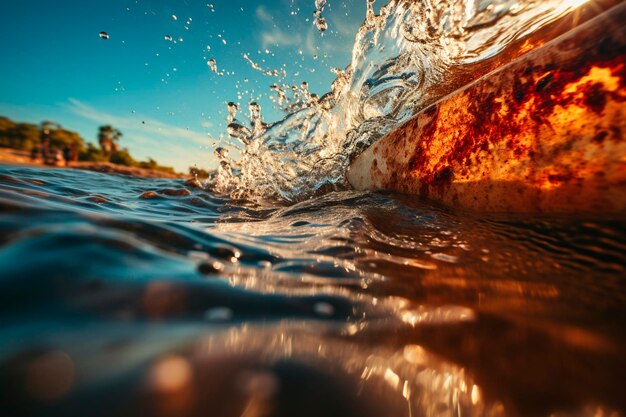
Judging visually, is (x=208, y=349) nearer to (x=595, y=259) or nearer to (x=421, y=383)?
(x=421, y=383)

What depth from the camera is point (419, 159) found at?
210 cm

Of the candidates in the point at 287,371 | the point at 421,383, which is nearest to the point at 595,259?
the point at 421,383

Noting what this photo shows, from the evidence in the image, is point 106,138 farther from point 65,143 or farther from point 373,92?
point 373,92

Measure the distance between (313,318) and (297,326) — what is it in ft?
0.17

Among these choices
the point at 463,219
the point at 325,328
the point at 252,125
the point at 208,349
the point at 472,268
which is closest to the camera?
the point at 208,349

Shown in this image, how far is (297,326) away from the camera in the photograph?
2.08 ft

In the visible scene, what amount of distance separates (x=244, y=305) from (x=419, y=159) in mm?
1823

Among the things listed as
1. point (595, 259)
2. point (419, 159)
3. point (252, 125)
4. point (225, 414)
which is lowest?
point (225, 414)

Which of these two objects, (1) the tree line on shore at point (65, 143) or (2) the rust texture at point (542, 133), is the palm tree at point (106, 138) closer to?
(1) the tree line on shore at point (65, 143)

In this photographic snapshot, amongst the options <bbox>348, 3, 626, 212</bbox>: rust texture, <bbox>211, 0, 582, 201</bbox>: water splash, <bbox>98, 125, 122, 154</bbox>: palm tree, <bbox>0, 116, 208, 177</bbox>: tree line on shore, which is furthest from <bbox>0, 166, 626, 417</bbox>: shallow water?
<bbox>98, 125, 122, 154</bbox>: palm tree

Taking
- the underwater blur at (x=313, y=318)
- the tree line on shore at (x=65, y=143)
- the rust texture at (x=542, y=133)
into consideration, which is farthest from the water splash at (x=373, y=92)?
the tree line on shore at (x=65, y=143)

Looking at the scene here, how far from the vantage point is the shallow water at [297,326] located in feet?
1.45

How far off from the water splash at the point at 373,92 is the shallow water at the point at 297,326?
242 centimetres

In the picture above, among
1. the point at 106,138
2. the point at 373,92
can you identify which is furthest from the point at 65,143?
the point at 373,92
